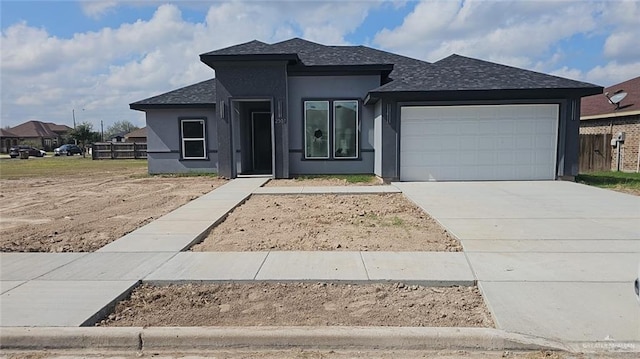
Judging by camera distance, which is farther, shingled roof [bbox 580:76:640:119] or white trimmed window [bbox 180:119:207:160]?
white trimmed window [bbox 180:119:207:160]

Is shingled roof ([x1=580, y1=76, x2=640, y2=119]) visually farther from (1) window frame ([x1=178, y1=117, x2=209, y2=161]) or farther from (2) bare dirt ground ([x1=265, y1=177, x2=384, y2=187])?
(1) window frame ([x1=178, y1=117, x2=209, y2=161])

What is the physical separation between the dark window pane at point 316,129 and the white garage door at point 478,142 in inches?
150

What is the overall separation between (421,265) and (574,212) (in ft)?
17.4

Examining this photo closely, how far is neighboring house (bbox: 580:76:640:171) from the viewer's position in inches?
731

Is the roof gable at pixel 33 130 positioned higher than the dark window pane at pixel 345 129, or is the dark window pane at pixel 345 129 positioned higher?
the roof gable at pixel 33 130

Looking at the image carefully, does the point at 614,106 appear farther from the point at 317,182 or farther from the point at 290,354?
the point at 290,354

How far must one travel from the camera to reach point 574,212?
8.84 m

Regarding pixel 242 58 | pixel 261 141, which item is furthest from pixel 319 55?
pixel 261 141

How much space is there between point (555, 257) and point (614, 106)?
62.7ft

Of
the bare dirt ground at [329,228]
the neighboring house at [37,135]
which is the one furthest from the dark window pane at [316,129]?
the neighboring house at [37,135]

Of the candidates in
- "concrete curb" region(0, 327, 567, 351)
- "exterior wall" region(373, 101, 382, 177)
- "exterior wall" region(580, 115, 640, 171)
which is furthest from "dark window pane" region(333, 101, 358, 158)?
"concrete curb" region(0, 327, 567, 351)

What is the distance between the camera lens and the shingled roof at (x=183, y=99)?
18.8m

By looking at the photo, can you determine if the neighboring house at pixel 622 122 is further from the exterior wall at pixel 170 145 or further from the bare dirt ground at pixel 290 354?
the bare dirt ground at pixel 290 354

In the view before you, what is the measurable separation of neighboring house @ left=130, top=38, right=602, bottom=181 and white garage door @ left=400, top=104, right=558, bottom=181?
35 mm
